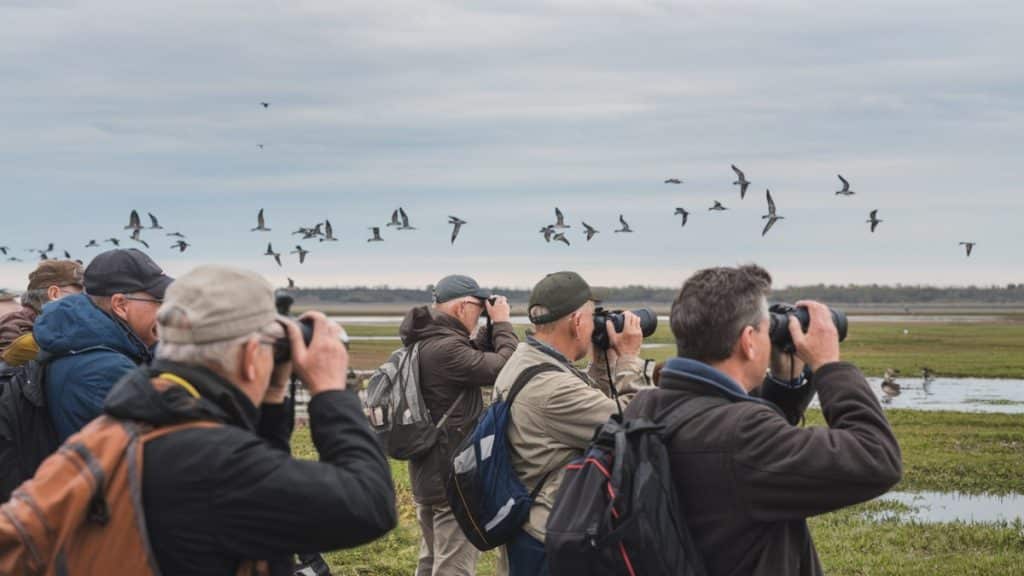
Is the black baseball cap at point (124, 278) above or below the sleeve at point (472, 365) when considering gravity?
above

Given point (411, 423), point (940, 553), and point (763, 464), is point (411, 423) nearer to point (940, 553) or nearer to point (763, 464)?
point (763, 464)

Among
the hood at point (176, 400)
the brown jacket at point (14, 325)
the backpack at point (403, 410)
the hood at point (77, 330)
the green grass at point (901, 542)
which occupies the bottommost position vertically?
the green grass at point (901, 542)

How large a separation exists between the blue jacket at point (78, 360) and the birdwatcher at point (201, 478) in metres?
2.18

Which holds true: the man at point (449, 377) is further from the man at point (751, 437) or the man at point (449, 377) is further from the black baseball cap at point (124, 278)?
the man at point (751, 437)

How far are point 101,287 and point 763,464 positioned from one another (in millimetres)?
3607

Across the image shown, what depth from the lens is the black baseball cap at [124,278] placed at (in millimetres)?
5949

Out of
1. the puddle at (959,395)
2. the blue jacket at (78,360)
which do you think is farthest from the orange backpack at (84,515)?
the puddle at (959,395)

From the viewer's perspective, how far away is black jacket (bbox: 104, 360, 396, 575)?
3178 mm

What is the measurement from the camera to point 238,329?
3.37 meters

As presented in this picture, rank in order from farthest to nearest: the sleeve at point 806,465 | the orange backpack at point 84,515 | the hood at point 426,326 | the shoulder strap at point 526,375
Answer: the hood at point 426,326, the shoulder strap at point 526,375, the sleeve at point 806,465, the orange backpack at point 84,515

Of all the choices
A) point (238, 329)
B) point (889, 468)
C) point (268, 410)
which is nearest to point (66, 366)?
point (268, 410)

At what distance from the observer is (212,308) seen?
3.34m

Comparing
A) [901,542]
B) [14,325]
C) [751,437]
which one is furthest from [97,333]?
[901,542]

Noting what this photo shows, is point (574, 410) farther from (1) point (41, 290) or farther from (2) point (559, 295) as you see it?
(1) point (41, 290)
